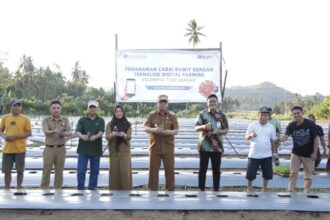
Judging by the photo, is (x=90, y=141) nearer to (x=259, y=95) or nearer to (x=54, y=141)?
(x=54, y=141)

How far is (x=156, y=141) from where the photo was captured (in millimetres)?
5848

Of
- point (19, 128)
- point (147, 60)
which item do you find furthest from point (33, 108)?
point (19, 128)

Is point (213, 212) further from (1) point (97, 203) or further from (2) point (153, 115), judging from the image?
(2) point (153, 115)

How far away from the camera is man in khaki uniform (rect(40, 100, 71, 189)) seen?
5883mm

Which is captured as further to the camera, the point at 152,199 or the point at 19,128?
the point at 19,128

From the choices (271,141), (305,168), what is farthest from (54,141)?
(305,168)

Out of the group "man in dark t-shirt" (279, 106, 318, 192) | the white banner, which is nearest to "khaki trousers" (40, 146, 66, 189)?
"man in dark t-shirt" (279, 106, 318, 192)

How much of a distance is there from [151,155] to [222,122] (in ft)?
3.61

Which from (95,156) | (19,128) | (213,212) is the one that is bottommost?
(213,212)

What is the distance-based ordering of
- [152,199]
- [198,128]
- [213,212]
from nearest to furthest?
[213,212]
[152,199]
[198,128]

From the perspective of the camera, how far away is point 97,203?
16.1ft

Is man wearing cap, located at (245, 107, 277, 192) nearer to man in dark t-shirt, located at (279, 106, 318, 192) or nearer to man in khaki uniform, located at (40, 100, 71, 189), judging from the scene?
man in dark t-shirt, located at (279, 106, 318, 192)

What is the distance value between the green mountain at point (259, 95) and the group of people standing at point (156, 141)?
261ft

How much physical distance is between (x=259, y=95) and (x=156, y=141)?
12286cm
